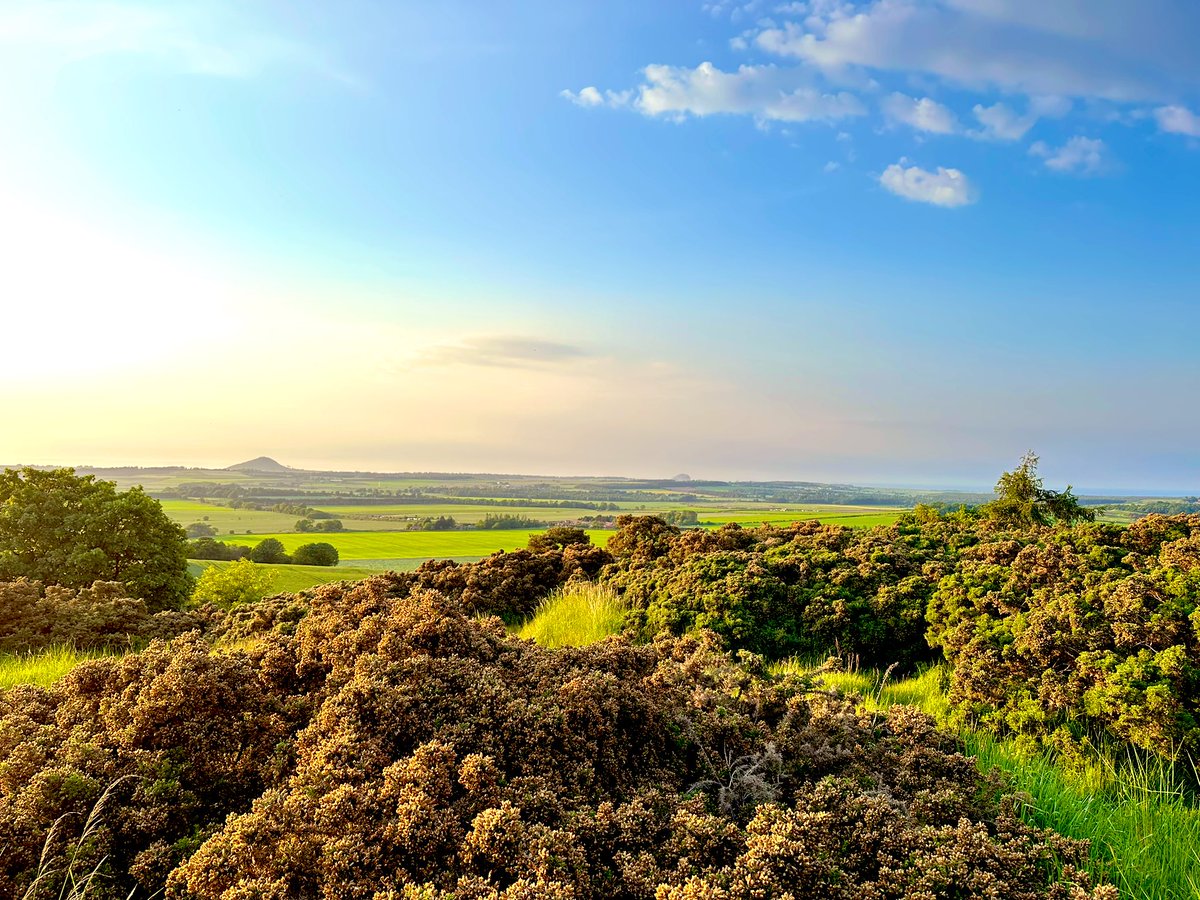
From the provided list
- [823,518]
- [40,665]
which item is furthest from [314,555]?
[40,665]

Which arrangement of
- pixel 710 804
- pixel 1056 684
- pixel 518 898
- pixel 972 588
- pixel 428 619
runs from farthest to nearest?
pixel 972 588 < pixel 1056 684 < pixel 428 619 < pixel 710 804 < pixel 518 898

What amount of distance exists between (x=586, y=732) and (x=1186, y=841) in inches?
165

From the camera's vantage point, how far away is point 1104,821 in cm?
466

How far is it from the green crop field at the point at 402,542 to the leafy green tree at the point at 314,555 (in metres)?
0.78

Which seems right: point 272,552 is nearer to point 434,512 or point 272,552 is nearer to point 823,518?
point 434,512

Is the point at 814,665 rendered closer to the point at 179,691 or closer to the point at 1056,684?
the point at 1056,684

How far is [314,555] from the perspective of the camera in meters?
37.5

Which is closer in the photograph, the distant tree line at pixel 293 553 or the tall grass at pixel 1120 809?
the tall grass at pixel 1120 809

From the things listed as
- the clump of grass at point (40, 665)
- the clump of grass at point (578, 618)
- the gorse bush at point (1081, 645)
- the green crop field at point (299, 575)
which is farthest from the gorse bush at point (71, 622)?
the green crop field at point (299, 575)

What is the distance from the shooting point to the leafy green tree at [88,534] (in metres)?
16.1

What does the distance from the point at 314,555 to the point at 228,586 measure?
17.5 m

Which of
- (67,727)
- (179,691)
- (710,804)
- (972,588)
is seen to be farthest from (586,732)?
(972,588)

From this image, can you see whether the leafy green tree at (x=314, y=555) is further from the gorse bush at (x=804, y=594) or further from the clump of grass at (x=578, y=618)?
the gorse bush at (x=804, y=594)

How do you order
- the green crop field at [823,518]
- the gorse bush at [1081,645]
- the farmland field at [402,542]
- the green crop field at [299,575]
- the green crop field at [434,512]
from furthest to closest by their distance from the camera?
the green crop field at [434,512] < the farmland field at [402,542] < the green crop field at [299,575] < the green crop field at [823,518] < the gorse bush at [1081,645]
